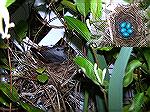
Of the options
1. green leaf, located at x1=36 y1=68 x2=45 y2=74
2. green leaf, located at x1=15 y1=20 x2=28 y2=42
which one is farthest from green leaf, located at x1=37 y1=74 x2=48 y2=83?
→ green leaf, located at x1=15 y1=20 x2=28 y2=42

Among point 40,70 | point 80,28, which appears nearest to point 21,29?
point 40,70

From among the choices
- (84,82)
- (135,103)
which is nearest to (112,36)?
(135,103)

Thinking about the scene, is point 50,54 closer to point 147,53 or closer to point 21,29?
point 21,29

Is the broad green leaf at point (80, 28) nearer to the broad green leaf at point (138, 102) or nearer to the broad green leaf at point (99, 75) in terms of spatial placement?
the broad green leaf at point (99, 75)

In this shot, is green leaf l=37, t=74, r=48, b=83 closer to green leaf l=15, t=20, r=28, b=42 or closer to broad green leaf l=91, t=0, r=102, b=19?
green leaf l=15, t=20, r=28, b=42

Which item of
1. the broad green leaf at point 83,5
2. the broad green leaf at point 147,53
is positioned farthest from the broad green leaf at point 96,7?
the broad green leaf at point 147,53

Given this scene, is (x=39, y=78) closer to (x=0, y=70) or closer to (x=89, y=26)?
(x=0, y=70)
